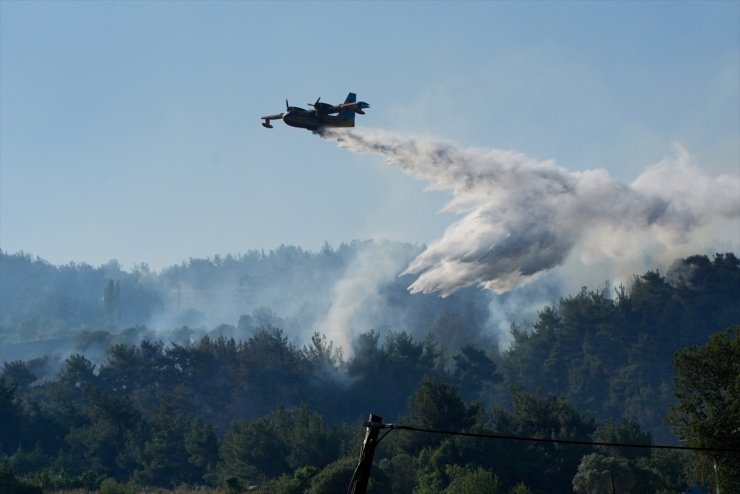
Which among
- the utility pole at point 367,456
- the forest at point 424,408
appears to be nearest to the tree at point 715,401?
the forest at point 424,408

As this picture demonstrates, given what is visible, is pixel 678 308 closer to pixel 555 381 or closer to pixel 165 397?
pixel 555 381

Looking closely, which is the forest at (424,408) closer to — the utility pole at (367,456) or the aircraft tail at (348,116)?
the aircraft tail at (348,116)

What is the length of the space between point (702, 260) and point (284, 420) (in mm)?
65736

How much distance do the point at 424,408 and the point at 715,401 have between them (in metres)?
38.2

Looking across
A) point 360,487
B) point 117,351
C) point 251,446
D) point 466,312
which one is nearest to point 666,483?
point 251,446

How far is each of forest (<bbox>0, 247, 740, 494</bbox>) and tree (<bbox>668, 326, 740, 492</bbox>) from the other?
0.07m

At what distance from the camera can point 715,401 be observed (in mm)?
53719

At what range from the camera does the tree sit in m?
51.5

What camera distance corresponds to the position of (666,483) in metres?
73.1

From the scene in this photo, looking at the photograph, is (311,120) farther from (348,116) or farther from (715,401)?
(715,401)

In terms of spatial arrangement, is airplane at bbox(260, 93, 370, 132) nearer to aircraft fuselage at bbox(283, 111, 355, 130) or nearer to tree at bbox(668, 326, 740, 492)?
aircraft fuselage at bbox(283, 111, 355, 130)

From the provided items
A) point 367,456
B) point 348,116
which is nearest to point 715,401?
point 348,116

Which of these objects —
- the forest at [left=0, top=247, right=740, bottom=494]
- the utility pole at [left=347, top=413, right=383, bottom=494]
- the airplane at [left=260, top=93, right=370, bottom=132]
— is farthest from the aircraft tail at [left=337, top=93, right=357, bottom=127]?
the utility pole at [left=347, top=413, right=383, bottom=494]

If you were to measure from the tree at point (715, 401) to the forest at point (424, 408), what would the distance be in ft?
0.23
